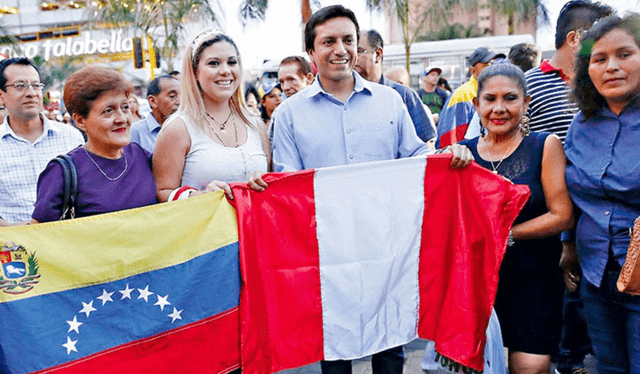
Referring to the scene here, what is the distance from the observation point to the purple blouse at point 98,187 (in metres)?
2.32

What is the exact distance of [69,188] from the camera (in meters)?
2.32

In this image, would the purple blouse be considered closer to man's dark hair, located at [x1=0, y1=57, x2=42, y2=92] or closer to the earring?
the earring

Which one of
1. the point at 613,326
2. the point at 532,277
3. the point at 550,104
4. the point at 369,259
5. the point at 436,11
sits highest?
the point at 436,11

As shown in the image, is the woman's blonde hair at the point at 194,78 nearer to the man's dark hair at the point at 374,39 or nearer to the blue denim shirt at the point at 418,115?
the blue denim shirt at the point at 418,115

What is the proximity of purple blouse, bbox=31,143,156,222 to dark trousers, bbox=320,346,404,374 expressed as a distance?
51.3 inches

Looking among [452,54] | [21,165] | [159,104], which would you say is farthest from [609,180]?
[452,54]

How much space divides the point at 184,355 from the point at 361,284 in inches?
37.1

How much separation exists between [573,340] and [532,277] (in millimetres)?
1474

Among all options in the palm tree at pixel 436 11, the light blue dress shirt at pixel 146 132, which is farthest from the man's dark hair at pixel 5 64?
the palm tree at pixel 436 11

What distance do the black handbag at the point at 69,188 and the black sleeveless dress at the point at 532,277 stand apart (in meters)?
2.08

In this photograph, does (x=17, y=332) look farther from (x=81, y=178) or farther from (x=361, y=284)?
(x=361, y=284)

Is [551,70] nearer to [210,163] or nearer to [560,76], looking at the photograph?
[560,76]

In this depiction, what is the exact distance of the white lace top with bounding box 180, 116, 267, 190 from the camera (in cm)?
265

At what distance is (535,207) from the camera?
2594 millimetres
